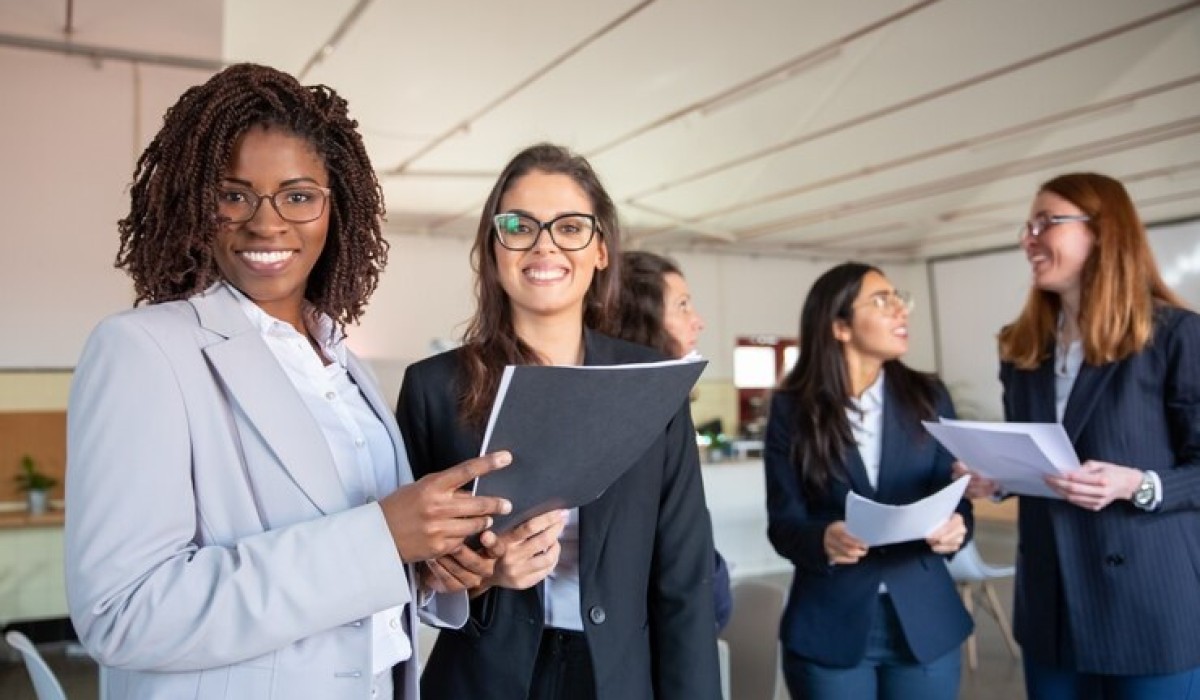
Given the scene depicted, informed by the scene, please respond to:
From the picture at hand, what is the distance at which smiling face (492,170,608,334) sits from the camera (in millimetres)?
1666

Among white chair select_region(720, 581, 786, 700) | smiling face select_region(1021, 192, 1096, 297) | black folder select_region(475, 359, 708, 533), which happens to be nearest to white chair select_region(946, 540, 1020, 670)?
white chair select_region(720, 581, 786, 700)

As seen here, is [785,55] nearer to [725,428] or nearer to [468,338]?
[468,338]

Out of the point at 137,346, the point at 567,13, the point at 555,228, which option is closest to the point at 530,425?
the point at 137,346

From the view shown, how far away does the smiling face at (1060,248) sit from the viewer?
7.32 ft

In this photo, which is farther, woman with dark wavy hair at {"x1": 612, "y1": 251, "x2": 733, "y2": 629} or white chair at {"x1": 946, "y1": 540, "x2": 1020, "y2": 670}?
white chair at {"x1": 946, "y1": 540, "x2": 1020, "y2": 670}

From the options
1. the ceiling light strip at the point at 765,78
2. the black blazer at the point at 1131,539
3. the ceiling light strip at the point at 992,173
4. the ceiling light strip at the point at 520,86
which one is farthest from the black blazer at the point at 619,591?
the ceiling light strip at the point at 992,173

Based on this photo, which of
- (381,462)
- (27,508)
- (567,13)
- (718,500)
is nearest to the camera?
(381,462)

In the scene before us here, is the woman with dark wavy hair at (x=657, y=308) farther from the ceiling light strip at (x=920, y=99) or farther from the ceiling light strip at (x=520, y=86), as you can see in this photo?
the ceiling light strip at (x=920, y=99)

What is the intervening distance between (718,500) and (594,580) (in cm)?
542

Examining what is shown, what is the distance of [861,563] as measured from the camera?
2236 millimetres

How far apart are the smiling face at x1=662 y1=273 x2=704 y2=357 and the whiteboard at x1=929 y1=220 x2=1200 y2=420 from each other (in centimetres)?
1255

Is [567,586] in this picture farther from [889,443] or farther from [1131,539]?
[1131,539]

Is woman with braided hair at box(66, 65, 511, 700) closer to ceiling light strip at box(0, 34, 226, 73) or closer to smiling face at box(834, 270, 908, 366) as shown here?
smiling face at box(834, 270, 908, 366)

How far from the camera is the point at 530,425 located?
1.07 meters
